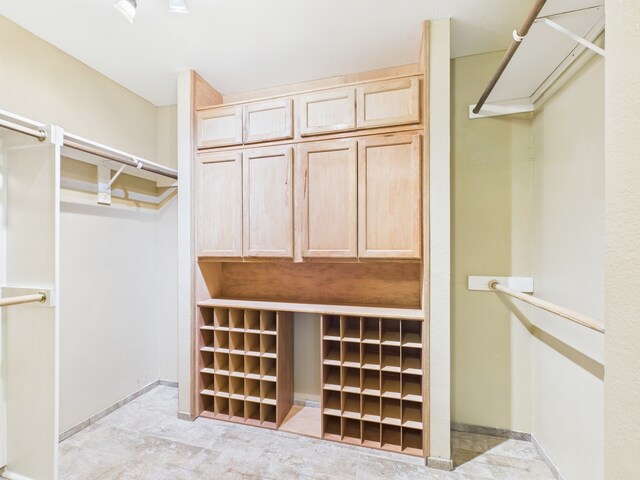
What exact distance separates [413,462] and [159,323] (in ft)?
7.48

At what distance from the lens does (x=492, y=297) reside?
1917 mm

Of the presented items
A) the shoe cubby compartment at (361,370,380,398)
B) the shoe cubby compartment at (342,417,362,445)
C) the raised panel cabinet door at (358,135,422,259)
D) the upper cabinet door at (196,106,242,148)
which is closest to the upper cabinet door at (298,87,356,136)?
the raised panel cabinet door at (358,135,422,259)

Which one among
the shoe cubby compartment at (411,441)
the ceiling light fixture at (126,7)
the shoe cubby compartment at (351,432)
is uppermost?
the ceiling light fixture at (126,7)

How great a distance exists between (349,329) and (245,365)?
0.76m

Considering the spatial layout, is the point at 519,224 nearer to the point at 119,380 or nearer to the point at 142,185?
the point at 142,185

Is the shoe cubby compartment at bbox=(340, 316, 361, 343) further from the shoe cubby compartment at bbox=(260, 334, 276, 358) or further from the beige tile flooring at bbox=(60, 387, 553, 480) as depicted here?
the beige tile flooring at bbox=(60, 387, 553, 480)

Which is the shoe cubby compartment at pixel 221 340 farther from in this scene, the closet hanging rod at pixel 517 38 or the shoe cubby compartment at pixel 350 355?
the closet hanging rod at pixel 517 38

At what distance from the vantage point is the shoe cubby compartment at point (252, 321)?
1997mm

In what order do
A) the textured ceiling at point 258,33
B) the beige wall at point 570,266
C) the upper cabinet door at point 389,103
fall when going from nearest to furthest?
the beige wall at point 570,266 → the textured ceiling at point 258,33 → the upper cabinet door at point 389,103

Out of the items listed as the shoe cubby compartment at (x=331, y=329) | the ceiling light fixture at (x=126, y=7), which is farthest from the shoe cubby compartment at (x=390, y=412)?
the ceiling light fixture at (x=126, y=7)

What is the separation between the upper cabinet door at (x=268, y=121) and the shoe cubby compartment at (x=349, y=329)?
1.27m

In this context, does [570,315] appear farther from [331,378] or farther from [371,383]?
[331,378]

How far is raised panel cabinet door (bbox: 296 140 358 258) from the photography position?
5.89ft

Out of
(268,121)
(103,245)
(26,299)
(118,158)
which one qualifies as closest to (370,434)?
(26,299)
